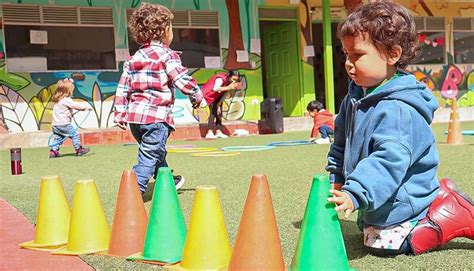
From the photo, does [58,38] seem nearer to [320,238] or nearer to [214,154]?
[214,154]

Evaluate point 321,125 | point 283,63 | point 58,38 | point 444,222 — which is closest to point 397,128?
point 444,222

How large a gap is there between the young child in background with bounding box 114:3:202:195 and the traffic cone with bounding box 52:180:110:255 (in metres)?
1.43

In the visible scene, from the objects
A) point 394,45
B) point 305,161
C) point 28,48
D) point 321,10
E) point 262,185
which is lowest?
point 305,161

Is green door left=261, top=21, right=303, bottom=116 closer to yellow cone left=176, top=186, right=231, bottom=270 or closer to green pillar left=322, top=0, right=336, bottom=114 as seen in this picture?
green pillar left=322, top=0, right=336, bottom=114

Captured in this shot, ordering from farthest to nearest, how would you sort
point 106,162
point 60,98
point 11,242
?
point 60,98
point 106,162
point 11,242

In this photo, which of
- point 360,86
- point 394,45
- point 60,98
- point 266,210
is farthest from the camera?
point 60,98

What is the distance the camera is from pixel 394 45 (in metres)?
2.58

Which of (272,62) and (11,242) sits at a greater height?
(272,62)

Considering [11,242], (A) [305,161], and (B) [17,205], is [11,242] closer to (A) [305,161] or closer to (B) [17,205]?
(B) [17,205]

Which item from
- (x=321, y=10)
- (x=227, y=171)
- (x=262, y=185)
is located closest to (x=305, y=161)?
(x=227, y=171)

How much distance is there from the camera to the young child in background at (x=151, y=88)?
14.8ft

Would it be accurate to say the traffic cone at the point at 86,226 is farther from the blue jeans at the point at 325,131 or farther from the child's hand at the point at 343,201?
the blue jeans at the point at 325,131

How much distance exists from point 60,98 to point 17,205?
5.56m

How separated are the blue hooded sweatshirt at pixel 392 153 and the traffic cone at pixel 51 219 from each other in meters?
1.54
